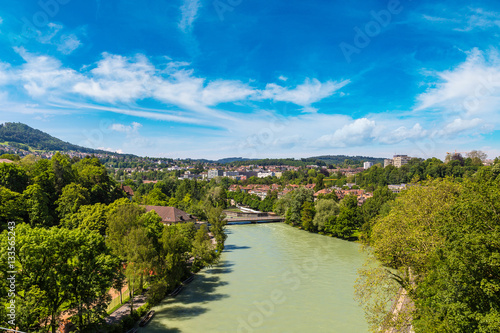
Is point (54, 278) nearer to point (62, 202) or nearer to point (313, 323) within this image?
point (313, 323)

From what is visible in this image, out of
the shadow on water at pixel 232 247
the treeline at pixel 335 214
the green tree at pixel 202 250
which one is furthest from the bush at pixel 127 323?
the treeline at pixel 335 214

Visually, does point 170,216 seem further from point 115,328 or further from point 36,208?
point 115,328

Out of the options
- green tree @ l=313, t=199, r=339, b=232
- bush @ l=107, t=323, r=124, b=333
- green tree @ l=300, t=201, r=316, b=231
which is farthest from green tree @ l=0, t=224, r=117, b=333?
green tree @ l=300, t=201, r=316, b=231

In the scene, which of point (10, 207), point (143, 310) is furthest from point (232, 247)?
point (10, 207)

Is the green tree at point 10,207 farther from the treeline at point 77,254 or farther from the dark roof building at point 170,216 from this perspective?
the dark roof building at point 170,216

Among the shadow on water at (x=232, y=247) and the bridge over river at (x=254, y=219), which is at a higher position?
the shadow on water at (x=232, y=247)

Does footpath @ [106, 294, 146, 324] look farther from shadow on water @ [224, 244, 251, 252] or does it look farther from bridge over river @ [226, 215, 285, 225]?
bridge over river @ [226, 215, 285, 225]
